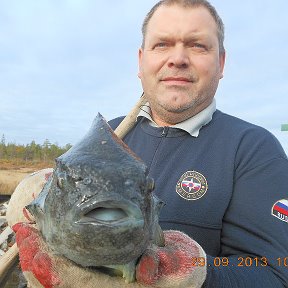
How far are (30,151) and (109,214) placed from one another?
235ft

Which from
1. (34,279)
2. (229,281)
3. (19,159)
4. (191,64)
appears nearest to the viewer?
(34,279)

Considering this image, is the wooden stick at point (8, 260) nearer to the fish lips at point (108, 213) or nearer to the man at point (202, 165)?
the man at point (202, 165)

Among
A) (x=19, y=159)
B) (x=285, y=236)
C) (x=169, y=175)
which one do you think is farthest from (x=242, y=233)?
(x=19, y=159)

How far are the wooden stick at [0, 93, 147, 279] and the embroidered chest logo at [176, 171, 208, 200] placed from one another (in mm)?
1013

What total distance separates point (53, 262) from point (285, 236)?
1768mm

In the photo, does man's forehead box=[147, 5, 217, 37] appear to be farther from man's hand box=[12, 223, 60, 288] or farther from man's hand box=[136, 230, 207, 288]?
man's hand box=[12, 223, 60, 288]

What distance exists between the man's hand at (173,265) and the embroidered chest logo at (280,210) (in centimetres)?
91

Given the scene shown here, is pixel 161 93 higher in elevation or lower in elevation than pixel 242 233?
higher

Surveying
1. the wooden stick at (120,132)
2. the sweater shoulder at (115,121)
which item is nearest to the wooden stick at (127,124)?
the wooden stick at (120,132)

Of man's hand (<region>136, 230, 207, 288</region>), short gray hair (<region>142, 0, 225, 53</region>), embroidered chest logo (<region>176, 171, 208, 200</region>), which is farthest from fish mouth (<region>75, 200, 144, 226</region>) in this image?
short gray hair (<region>142, 0, 225, 53</region>)

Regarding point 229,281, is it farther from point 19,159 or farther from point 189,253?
point 19,159

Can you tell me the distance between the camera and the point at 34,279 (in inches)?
81.4

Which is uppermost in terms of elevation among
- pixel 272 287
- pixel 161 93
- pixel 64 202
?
pixel 161 93
